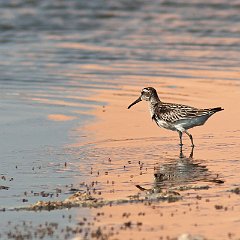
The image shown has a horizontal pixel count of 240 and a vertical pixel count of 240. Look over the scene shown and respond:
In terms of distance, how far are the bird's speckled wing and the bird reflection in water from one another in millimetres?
1343

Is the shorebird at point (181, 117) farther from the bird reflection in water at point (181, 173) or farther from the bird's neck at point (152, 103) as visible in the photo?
the bird reflection in water at point (181, 173)

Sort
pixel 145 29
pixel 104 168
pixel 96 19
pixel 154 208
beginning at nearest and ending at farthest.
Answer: pixel 154 208 < pixel 104 168 < pixel 145 29 < pixel 96 19

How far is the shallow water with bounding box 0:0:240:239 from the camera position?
1073 centimetres

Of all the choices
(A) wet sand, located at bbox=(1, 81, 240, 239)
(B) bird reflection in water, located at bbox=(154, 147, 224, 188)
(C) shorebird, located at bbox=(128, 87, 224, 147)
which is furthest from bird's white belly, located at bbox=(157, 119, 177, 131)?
(B) bird reflection in water, located at bbox=(154, 147, 224, 188)

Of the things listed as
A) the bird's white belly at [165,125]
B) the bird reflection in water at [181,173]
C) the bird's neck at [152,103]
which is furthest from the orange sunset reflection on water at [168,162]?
the bird's neck at [152,103]

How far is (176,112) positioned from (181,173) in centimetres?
268

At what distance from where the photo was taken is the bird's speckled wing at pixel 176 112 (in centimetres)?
1532

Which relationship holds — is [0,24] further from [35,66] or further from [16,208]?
[16,208]

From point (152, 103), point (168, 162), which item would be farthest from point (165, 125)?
point (168, 162)

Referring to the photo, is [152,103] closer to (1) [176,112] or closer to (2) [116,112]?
(1) [176,112]

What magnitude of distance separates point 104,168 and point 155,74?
9371mm

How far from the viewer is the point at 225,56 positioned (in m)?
24.6

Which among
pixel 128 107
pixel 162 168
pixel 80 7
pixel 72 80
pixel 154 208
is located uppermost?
pixel 80 7

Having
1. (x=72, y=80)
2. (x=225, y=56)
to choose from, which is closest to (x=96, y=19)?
(x=225, y=56)
